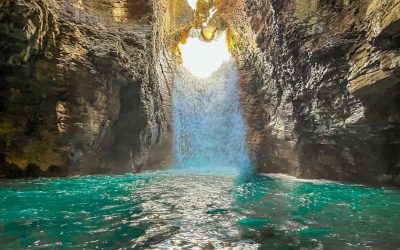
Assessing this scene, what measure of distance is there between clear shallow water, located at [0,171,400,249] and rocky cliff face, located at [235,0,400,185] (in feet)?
10.4

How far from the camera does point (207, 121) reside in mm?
30125

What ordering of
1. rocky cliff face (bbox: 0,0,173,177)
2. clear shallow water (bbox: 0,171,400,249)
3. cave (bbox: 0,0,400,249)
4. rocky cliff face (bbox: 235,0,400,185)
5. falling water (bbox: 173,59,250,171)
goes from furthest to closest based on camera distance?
falling water (bbox: 173,59,250,171)
rocky cliff face (bbox: 0,0,173,177)
rocky cliff face (bbox: 235,0,400,185)
cave (bbox: 0,0,400,249)
clear shallow water (bbox: 0,171,400,249)

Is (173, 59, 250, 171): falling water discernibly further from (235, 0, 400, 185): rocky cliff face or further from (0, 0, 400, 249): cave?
(235, 0, 400, 185): rocky cliff face

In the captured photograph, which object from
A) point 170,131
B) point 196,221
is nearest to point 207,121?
point 170,131

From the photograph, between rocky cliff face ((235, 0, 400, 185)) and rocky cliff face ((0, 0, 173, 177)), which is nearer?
rocky cliff face ((235, 0, 400, 185))

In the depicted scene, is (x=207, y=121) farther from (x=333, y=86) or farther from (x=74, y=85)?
(x=333, y=86)

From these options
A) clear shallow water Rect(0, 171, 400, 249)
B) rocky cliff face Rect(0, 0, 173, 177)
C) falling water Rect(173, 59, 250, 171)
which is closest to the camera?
clear shallow water Rect(0, 171, 400, 249)

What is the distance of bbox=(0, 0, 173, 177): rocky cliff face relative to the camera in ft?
39.6

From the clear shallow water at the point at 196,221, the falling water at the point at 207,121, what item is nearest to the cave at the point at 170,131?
the clear shallow water at the point at 196,221

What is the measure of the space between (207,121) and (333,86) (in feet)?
60.5

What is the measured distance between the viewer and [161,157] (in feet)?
82.7

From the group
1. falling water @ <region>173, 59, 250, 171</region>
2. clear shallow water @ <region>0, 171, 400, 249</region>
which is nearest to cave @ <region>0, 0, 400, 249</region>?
clear shallow water @ <region>0, 171, 400, 249</region>

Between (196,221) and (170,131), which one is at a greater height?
(170,131)

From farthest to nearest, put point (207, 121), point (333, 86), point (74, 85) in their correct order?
point (207, 121) → point (74, 85) → point (333, 86)
